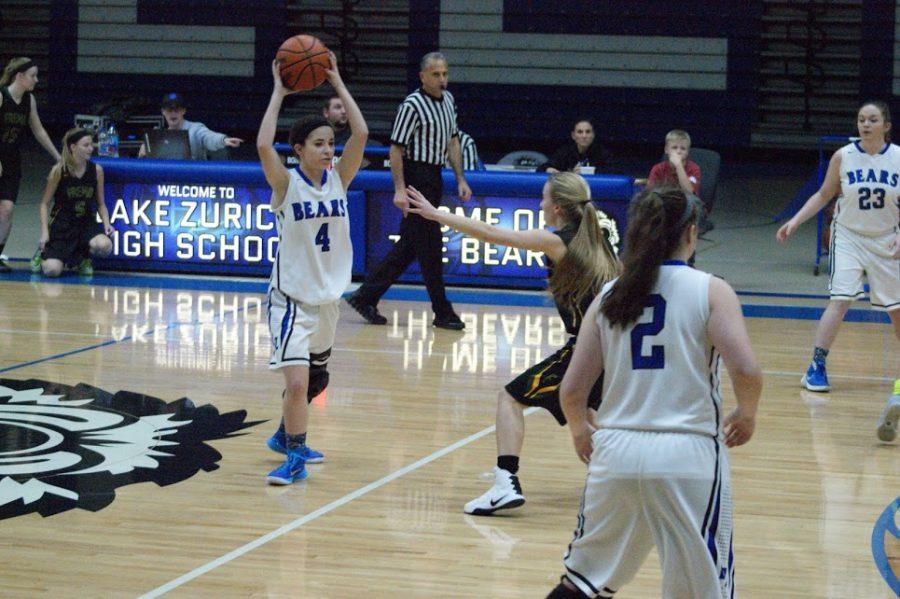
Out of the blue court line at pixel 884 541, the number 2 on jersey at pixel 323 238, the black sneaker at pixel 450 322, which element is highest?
the number 2 on jersey at pixel 323 238

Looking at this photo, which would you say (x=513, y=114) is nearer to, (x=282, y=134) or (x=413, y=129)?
(x=282, y=134)

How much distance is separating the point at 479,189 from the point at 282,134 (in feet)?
30.6

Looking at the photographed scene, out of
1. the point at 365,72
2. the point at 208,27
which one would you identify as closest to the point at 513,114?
the point at 365,72

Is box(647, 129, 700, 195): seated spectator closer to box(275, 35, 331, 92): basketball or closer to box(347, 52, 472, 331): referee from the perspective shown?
box(347, 52, 472, 331): referee

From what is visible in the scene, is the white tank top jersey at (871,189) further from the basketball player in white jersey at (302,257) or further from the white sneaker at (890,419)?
the basketball player in white jersey at (302,257)

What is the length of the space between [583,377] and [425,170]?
6.74 metres

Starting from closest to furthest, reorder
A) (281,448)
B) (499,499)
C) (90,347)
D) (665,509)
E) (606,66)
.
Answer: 1. (665,509)
2. (499,499)
3. (281,448)
4. (90,347)
5. (606,66)

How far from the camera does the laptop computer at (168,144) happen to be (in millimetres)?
13305

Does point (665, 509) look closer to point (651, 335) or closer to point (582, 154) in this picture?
point (651, 335)

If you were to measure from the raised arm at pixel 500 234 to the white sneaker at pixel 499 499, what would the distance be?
3.37ft

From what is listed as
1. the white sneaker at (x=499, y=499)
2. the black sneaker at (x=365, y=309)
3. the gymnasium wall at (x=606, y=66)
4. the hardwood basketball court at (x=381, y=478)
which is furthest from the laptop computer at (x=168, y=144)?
the white sneaker at (x=499, y=499)

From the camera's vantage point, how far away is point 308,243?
613 centimetres

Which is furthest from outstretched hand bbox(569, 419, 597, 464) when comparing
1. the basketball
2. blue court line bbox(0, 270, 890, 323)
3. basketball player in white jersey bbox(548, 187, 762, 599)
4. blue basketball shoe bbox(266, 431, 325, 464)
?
blue court line bbox(0, 270, 890, 323)

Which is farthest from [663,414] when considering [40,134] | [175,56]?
[175,56]
